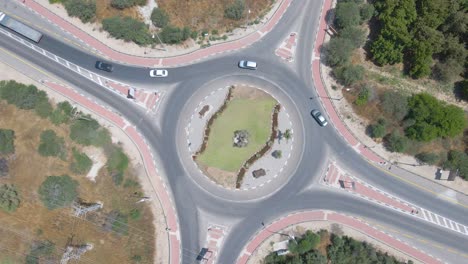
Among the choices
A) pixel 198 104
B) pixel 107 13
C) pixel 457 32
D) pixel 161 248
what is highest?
pixel 457 32

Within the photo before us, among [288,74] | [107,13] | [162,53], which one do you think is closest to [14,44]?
[107,13]

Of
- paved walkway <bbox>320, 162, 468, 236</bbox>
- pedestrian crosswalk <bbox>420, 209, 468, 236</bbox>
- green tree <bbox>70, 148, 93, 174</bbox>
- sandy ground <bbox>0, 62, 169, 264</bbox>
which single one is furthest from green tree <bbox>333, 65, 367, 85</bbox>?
green tree <bbox>70, 148, 93, 174</bbox>

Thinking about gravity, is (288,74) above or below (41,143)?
above

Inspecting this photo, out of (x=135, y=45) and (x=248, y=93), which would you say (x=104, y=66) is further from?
(x=248, y=93)

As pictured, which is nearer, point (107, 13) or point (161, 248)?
point (161, 248)

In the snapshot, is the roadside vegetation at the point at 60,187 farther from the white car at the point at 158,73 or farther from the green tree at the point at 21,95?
the white car at the point at 158,73

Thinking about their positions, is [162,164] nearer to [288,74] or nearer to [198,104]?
[198,104]

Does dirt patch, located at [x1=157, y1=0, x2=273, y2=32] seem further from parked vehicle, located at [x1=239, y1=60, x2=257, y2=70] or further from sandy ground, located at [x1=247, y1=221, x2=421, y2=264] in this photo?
sandy ground, located at [x1=247, y1=221, x2=421, y2=264]
